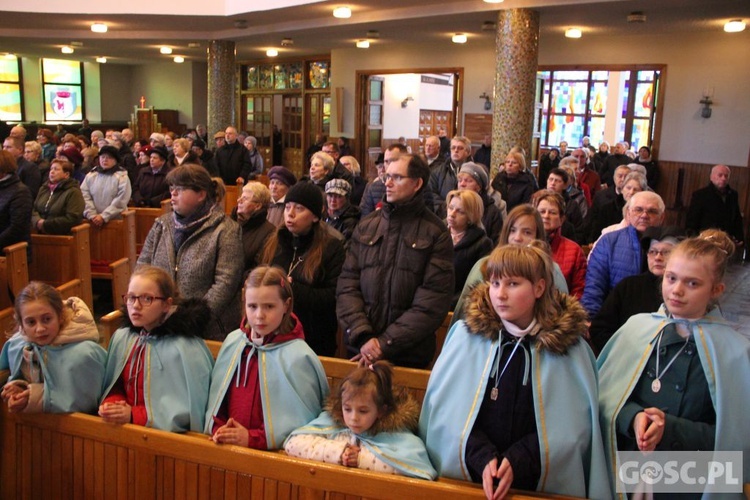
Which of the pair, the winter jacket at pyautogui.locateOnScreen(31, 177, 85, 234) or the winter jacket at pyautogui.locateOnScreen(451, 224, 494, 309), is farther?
the winter jacket at pyautogui.locateOnScreen(31, 177, 85, 234)

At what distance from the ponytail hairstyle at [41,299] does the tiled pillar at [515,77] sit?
6355 millimetres

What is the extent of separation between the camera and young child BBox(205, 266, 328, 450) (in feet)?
7.89

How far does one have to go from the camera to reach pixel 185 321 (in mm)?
2584

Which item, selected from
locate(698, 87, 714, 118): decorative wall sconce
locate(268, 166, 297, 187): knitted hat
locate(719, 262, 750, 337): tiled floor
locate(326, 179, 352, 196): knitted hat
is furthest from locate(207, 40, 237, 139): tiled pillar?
locate(719, 262, 750, 337): tiled floor

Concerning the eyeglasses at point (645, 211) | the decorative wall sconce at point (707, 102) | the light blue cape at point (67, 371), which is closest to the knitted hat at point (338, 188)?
the eyeglasses at point (645, 211)

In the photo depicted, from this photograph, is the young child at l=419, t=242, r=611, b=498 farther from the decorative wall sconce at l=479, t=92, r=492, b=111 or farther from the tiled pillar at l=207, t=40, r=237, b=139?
the tiled pillar at l=207, t=40, r=237, b=139

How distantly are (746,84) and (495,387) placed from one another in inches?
402

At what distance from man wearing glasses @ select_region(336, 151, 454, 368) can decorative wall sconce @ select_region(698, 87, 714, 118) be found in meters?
9.13

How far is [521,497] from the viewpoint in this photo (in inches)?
77.1

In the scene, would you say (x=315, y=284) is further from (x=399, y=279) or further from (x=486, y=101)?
(x=486, y=101)

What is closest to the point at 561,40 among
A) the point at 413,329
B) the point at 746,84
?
the point at 746,84

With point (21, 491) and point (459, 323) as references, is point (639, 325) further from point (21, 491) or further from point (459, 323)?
point (21, 491)

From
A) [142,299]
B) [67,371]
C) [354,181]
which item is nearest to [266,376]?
[142,299]

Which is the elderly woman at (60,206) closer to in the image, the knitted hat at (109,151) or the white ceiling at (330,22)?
the knitted hat at (109,151)
